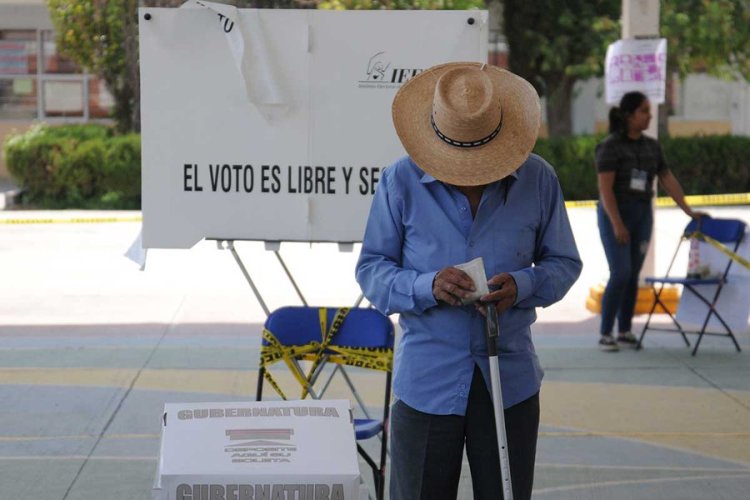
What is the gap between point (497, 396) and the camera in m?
3.42

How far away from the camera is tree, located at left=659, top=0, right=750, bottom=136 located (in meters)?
21.6

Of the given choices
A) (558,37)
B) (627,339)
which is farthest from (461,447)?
(558,37)

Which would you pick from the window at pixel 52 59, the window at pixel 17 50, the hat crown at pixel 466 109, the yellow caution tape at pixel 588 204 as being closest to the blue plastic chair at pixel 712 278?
the hat crown at pixel 466 109

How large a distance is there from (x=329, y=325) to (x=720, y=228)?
4.69m

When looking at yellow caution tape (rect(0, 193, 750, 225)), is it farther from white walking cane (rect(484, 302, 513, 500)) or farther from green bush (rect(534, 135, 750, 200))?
white walking cane (rect(484, 302, 513, 500))

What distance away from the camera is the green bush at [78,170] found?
21031 mm

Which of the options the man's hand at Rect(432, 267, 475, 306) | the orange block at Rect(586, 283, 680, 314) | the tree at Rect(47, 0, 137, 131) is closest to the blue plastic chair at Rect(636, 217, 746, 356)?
the orange block at Rect(586, 283, 680, 314)

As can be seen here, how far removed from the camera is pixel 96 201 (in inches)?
831

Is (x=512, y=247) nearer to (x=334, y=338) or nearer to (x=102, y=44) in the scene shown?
(x=334, y=338)

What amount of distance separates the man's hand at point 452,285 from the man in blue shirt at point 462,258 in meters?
0.03

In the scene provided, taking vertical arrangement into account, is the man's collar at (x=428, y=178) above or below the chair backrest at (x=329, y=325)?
above

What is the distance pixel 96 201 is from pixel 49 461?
15223mm

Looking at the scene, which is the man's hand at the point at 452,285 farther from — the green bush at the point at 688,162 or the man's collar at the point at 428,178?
the green bush at the point at 688,162

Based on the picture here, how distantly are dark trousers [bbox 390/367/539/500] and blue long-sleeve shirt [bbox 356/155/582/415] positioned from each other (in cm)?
4
